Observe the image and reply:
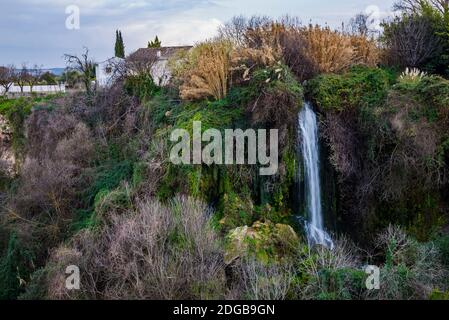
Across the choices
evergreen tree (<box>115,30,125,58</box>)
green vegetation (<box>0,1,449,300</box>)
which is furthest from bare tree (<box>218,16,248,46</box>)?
evergreen tree (<box>115,30,125,58</box>)

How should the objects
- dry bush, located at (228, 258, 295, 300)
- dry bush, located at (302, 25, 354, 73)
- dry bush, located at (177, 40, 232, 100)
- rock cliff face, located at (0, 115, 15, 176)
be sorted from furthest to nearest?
rock cliff face, located at (0, 115, 15, 176) → dry bush, located at (302, 25, 354, 73) → dry bush, located at (177, 40, 232, 100) → dry bush, located at (228, 258, 295, 300)

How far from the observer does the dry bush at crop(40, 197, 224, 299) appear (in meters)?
8.59

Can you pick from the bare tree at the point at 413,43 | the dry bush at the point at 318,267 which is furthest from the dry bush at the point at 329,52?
the dry bush at the point at 318,267

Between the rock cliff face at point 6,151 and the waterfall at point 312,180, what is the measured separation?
16.0 meters

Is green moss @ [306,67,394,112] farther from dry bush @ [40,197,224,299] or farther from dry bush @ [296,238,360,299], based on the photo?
dry bush @ [40,197,224,299]

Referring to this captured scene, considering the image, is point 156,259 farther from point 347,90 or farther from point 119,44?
point 119,44

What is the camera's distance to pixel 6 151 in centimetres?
2422

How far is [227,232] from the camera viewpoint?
449 inches

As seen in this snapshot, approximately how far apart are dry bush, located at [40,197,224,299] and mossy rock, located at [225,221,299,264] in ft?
1.51

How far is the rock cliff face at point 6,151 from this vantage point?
2227 centimetres

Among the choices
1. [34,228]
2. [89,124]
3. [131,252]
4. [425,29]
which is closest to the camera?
[131,252]

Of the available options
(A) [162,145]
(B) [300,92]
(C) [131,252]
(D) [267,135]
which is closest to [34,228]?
(A) [162,145]
